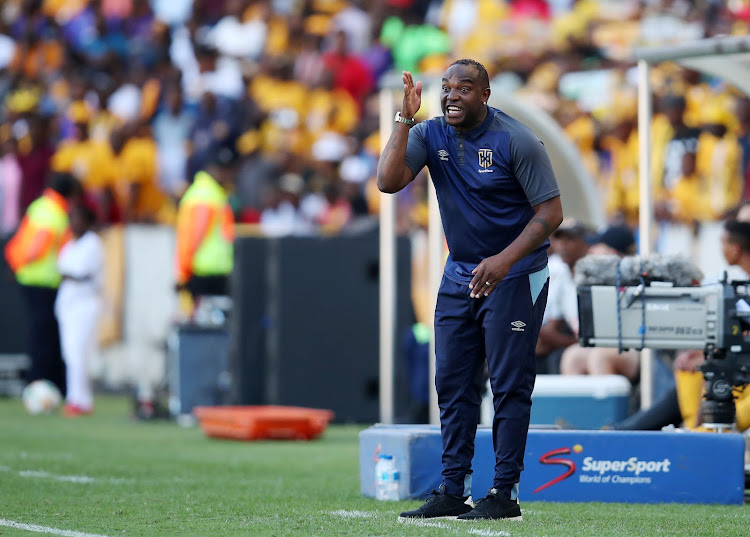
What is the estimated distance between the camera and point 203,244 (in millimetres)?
14820

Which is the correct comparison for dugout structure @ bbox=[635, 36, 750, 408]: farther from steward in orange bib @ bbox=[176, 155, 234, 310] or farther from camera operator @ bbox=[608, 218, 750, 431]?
steward in orange bib @ bbox=[176, 155, 234, 310]

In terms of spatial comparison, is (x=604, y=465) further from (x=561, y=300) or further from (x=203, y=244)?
(x=203, y=244)

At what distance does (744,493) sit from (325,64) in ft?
45.9

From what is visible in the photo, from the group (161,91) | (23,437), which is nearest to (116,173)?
(161,91)

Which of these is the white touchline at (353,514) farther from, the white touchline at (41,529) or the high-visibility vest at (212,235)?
the high-visibility vest at (212,235)

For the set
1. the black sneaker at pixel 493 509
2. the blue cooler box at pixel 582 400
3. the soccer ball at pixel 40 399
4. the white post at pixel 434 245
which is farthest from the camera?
the soccer ball at pixel 40 399

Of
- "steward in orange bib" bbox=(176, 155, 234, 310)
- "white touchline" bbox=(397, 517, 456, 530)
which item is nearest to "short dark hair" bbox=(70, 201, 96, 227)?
"steward in orange bib" bbox=(176, 155, 234, 310)

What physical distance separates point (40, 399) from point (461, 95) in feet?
31.5

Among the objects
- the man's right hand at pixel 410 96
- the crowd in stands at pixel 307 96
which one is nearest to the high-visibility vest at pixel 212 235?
the crowd in stands at pixel 307 96

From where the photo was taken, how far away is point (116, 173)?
62.3 feet

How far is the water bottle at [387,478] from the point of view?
7.29m

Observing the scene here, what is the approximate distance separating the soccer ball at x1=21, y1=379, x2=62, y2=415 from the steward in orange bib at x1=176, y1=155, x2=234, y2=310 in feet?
5.76

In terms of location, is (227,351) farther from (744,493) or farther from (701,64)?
(744,493)

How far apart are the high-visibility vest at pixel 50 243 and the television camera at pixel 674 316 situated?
9.14 metres
